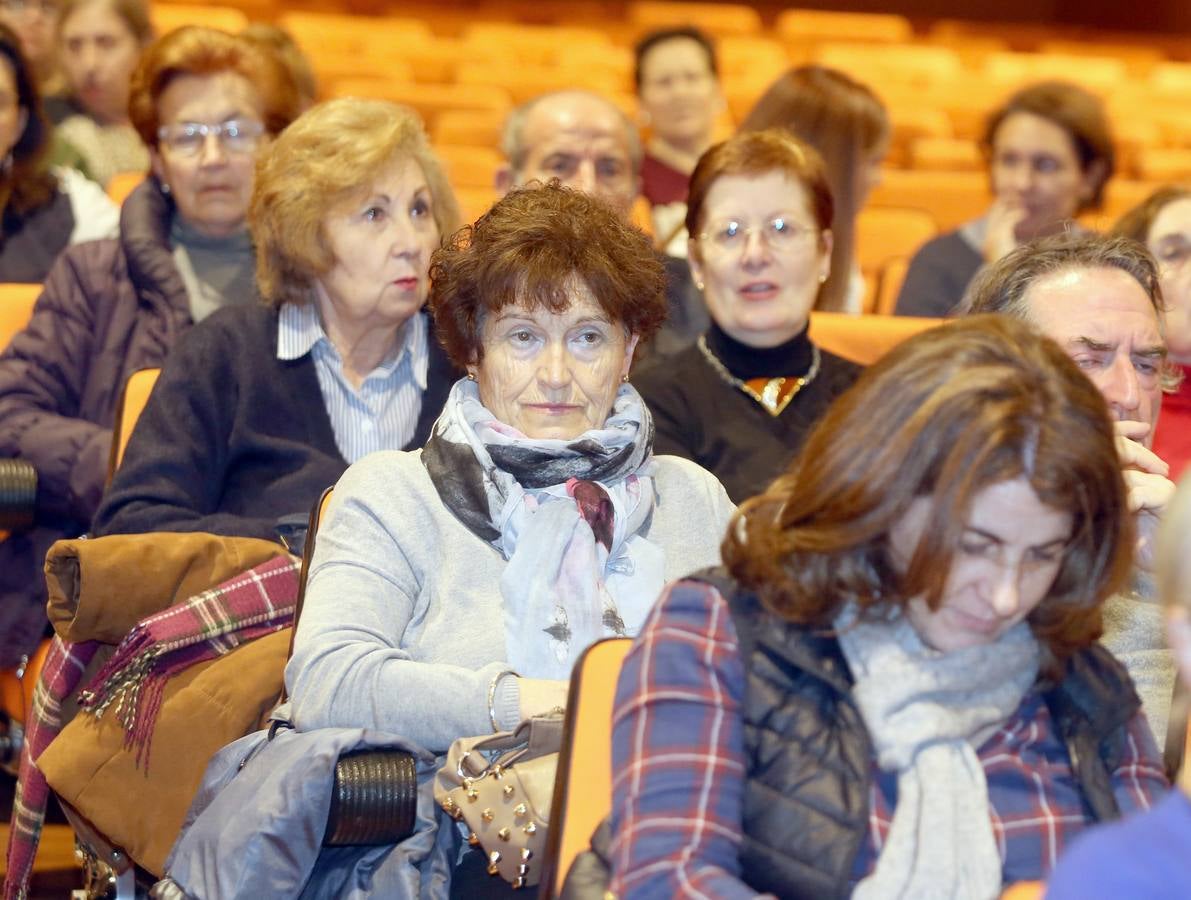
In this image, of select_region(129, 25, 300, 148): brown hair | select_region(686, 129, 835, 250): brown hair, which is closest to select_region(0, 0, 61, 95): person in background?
select_region(129, 25, 300, 148): brown hair

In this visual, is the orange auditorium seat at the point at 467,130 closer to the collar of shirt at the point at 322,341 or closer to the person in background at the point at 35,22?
the person in background at the point at 35,22

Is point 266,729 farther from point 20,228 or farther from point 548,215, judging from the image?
point 20,228

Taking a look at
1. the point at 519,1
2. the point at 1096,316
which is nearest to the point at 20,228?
the point at 1096,316

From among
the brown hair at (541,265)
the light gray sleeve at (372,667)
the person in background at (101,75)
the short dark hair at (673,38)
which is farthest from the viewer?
the short dark hair at (673,38)

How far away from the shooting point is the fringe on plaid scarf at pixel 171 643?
2020 millimetres

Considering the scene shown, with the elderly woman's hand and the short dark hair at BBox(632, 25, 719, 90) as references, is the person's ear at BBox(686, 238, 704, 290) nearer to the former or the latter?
the elderly woman's hand

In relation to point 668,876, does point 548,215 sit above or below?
above

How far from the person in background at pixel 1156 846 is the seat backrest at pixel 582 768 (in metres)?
0.50

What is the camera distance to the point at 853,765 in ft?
4.62

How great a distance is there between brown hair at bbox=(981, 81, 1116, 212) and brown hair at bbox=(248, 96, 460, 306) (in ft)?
6.53

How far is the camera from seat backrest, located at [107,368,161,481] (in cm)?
244

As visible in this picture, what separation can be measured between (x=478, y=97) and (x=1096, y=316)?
15.2ft

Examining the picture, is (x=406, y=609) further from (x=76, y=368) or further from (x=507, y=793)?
(x=76, y=368)

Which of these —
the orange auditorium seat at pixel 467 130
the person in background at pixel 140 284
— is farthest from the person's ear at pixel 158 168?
the orange auditorium seat at pixel 467 130
